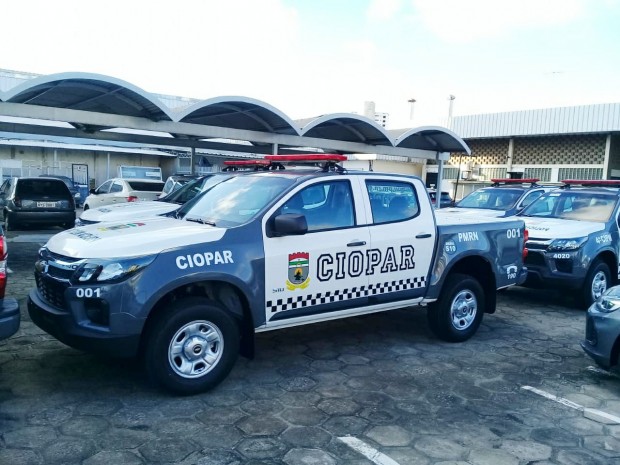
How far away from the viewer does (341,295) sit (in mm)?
5047

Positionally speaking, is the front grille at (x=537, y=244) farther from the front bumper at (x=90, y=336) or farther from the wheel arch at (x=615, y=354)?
the front bumper at (x=90, y=336)

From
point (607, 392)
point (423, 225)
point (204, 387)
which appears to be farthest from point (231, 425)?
point (607, 392)

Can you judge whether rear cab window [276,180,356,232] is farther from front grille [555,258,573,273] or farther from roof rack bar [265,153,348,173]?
front grille [555,258,573,273]

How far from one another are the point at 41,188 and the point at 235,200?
11.0 m

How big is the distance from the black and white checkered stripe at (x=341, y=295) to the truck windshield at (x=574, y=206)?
4511 millimetres

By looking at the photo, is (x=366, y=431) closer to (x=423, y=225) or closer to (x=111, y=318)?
(x=111, y=318)

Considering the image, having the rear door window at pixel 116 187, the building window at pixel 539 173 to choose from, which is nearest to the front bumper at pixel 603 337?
the rear door window at pixel 116 187

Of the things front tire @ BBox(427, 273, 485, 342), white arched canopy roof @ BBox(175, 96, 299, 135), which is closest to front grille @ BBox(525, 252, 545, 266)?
front tire @ BBox(427, 273, 485, 342)

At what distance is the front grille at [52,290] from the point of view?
4.10 metres

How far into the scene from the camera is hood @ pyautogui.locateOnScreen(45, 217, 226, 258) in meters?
4.05

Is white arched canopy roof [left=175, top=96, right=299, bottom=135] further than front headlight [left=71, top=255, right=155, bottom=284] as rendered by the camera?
Yes

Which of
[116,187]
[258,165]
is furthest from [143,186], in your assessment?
[258,165]

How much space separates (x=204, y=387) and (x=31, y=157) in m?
30.2

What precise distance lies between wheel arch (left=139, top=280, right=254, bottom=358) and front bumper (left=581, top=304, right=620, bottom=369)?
10.6 feet
